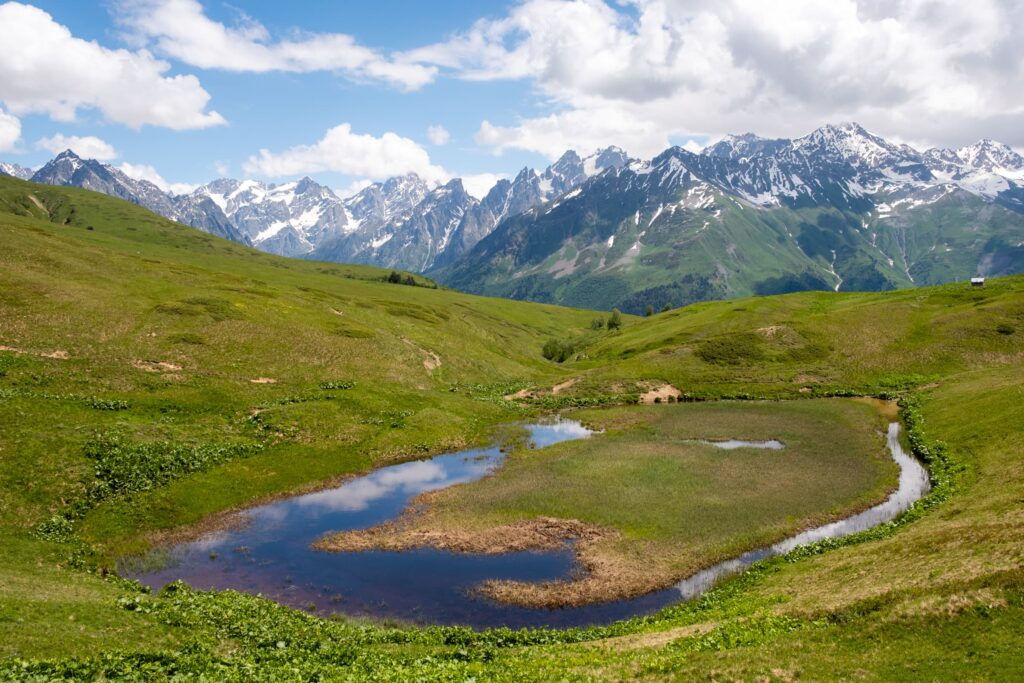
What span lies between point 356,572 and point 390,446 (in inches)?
1156

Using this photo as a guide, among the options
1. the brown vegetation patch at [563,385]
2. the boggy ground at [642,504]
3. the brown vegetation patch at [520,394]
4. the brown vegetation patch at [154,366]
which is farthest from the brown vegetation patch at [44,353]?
the brown vegetation patch at [563,385]

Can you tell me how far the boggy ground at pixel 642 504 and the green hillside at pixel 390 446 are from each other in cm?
410

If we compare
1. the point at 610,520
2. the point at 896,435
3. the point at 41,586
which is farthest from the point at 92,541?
the point at 896,435

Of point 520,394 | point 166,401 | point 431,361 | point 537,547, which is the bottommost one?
point 537,547

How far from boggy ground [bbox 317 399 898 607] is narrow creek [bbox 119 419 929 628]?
3.78 feet

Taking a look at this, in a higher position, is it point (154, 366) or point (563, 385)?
point (563, 385)

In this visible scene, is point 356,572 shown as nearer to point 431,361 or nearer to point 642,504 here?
→ point 642,504

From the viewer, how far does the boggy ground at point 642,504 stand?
42.9 m

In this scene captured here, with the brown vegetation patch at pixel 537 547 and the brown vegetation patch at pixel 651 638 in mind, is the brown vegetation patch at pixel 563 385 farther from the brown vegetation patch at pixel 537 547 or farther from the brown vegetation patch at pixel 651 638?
the brown vegetation patch at pixel 651 638

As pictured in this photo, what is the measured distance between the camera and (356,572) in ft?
141

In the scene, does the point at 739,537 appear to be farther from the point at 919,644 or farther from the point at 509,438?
the point at 509,438

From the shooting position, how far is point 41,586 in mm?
32531

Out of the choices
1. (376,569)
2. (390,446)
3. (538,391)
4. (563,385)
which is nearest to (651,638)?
(376,569)

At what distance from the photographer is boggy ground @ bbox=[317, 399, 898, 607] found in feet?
141
